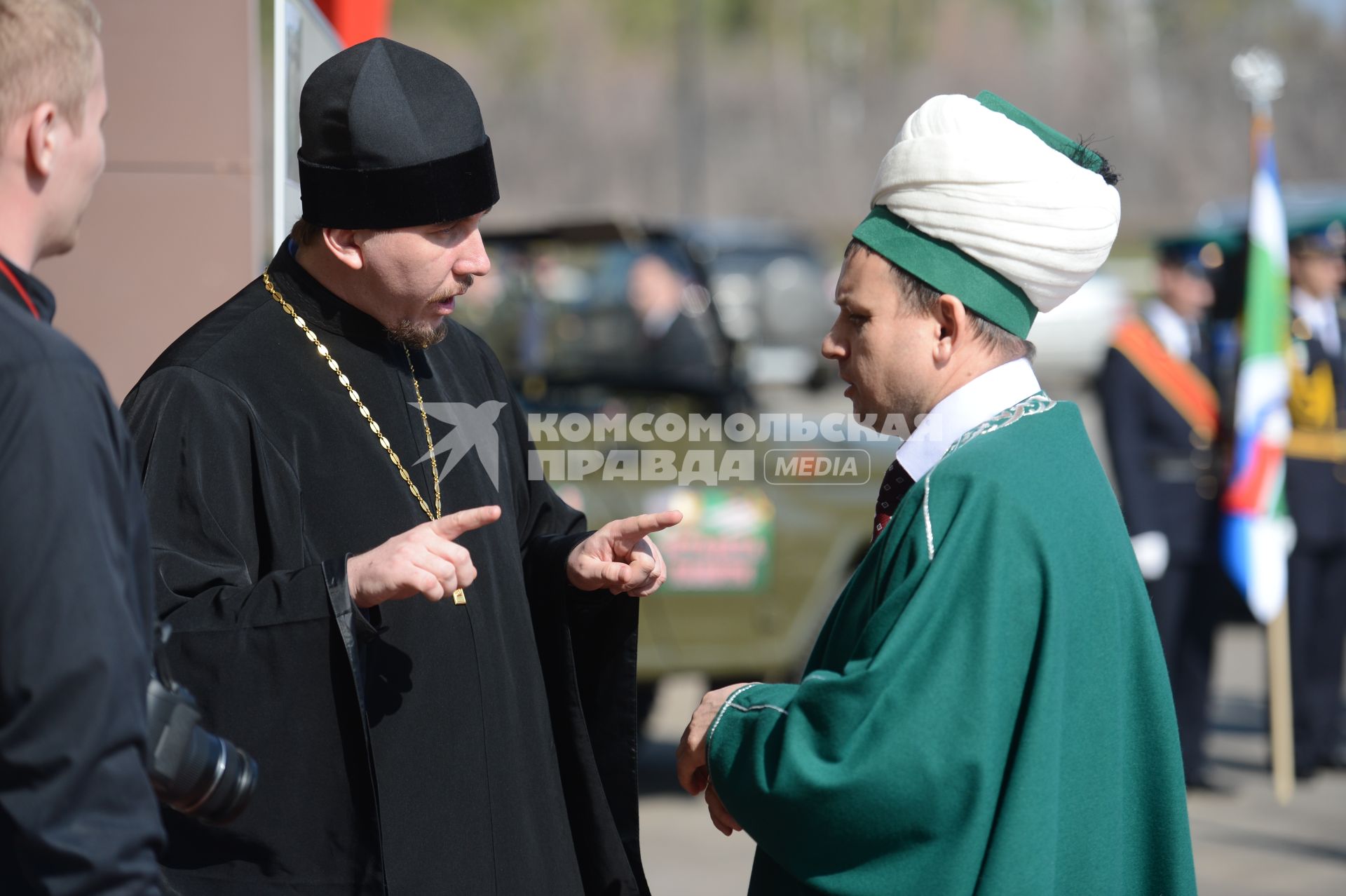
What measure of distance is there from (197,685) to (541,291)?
6597 mm

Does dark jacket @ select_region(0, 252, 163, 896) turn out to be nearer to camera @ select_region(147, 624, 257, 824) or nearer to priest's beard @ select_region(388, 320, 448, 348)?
camera @ select_region(147, 624, 257, 824)

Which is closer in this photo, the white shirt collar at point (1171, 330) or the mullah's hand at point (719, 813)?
the mullah's hand at point (719, 813)

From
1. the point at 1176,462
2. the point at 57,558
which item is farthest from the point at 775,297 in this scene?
the point at 57,558

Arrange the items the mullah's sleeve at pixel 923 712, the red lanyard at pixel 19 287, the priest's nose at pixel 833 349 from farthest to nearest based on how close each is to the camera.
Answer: the priest's nose at pixel 833 349 < the mullah's sleeve at pixel 923 712 < the red lanyard at pixel 19 287

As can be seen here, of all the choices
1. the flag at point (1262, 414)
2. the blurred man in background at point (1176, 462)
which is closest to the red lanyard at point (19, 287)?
the blurred man in background at point (1176, 462)

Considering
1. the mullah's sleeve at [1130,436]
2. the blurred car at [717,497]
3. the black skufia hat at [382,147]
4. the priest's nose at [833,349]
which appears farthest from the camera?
the mullah's sleeve at [1130,436]

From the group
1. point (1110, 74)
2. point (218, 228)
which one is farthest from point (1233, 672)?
point (1110, 74)

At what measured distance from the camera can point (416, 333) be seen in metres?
2.50

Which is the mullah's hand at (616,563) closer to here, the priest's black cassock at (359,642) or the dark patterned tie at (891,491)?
the priest's black cassock at (359,642)

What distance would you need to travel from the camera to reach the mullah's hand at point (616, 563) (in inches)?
99.3

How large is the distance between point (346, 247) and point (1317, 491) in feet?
18.2

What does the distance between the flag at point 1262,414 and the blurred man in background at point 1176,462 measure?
0.23m

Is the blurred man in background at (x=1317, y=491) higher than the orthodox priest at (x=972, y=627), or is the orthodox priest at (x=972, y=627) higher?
the orthodox priest at (x=972, y=627)

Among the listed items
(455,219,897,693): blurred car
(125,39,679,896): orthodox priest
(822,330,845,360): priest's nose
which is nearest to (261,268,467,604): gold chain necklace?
(125,39,679,896): orthodox priest
